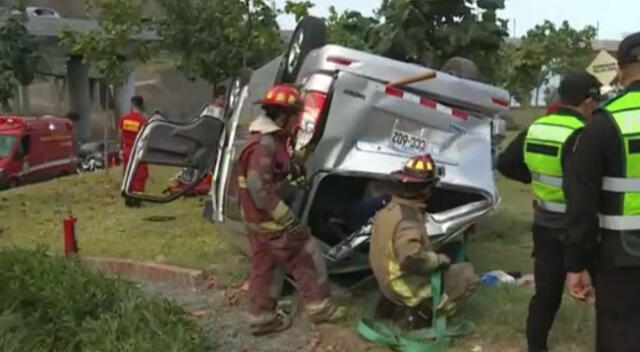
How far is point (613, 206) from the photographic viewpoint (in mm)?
3902

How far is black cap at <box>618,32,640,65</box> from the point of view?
3.83 metres

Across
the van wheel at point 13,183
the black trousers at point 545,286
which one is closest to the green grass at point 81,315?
the black trousers at point 545,286

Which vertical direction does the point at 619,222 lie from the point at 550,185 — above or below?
above

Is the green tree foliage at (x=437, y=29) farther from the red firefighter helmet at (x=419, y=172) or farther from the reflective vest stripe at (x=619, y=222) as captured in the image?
the reflective vest stripe at (x=619, y=222)

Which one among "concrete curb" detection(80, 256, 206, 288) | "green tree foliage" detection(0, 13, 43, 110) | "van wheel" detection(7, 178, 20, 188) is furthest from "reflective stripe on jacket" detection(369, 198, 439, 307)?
"van wheel" detection(7, 178, 20, 188)

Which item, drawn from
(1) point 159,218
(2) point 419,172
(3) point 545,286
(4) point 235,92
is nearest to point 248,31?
(1) point 159,218

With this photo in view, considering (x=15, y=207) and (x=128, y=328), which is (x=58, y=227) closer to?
(x=15, y=207)

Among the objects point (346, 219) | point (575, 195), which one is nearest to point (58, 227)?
point (346, 219)

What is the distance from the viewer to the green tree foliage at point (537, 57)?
509 inches

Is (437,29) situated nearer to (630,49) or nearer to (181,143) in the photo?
(181,143)

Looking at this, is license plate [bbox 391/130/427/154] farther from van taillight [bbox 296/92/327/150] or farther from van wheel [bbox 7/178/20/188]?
van wheel [bbox 7/178/20/188]

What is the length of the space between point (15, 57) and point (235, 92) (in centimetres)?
1410

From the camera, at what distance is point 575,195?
3.88 metres

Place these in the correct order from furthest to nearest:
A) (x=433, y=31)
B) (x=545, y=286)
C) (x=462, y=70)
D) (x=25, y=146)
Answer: (x=25, y=146) → (x=433, y=31) → (x=462, y=70) → (x=545, y=286)
